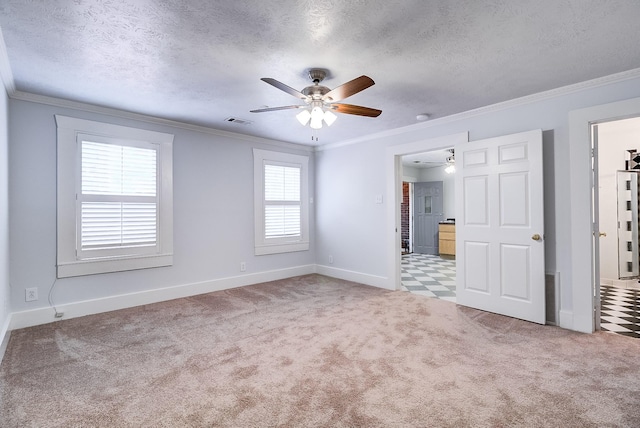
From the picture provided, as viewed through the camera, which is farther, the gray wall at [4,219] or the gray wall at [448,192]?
the gray wall at [448,192]

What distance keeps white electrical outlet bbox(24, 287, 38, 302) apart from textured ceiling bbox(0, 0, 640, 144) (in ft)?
6.66

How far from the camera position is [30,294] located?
A: 10.8 ft

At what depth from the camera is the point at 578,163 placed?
3.04m

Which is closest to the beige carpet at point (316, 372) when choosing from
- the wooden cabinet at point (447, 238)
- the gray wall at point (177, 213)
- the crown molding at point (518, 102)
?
the gray wall at point (177, 213)

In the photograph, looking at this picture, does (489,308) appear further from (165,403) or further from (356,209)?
(165,403)

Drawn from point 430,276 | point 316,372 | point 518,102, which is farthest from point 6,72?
point 430,276

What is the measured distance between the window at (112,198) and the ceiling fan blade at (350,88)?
262 centimetres

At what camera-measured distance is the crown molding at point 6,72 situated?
2.37 metres

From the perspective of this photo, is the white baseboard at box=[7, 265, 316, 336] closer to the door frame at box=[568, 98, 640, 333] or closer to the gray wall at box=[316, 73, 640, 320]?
the gray wall at box=[316, 73, 640, 320]

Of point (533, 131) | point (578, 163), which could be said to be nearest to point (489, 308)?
point (578, 163)

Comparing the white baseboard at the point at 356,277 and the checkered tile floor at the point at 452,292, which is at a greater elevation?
the white baseboard at the point at 356,277

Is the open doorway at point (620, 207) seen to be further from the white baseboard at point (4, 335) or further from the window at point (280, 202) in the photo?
the white baseboard at point (4, 335)

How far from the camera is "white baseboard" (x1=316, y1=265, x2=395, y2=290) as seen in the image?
4800mm

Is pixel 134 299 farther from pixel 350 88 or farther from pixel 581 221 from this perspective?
pixel 581 221
